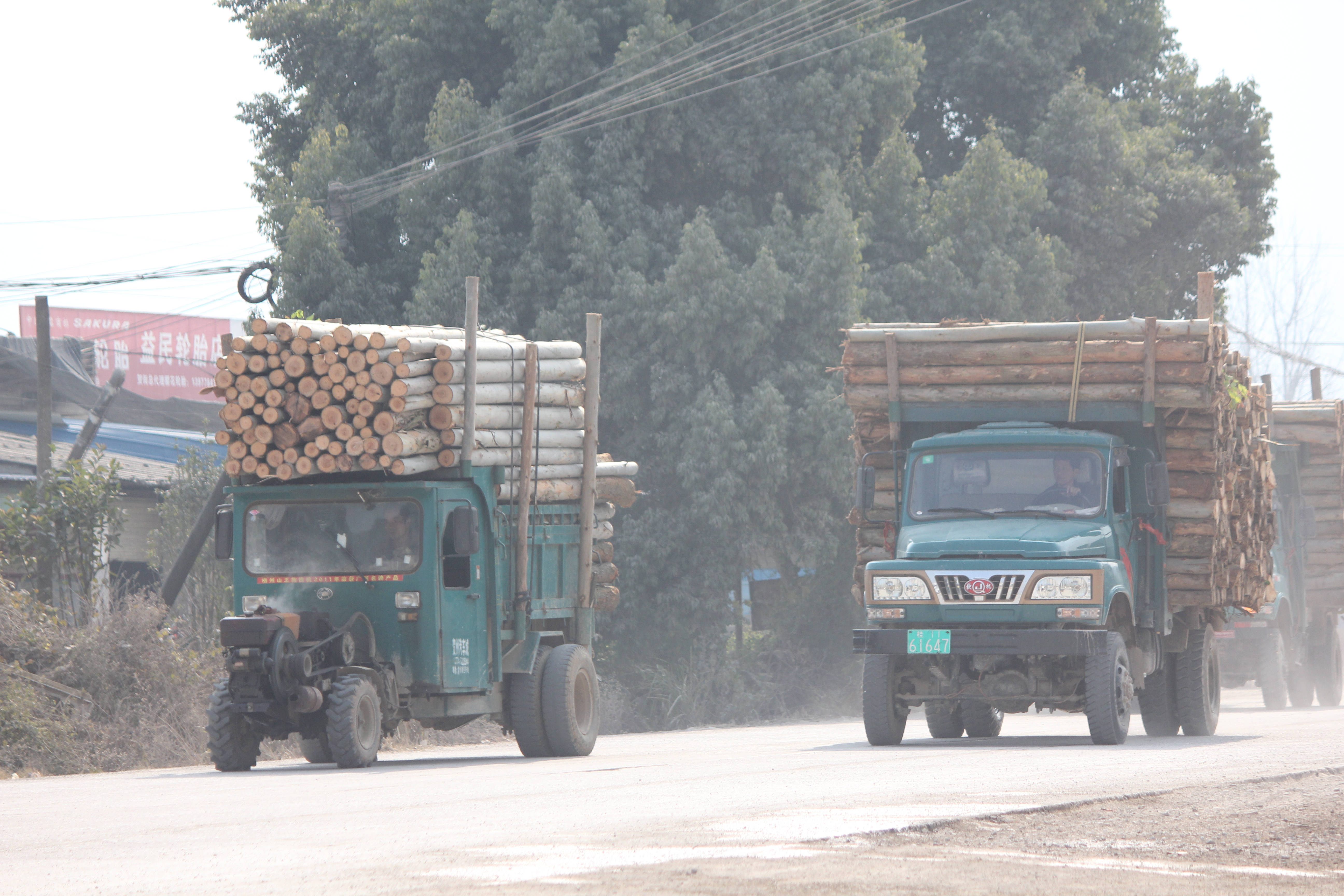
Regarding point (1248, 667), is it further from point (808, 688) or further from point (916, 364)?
point (916, 364)

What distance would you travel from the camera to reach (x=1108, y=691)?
14.8 meters

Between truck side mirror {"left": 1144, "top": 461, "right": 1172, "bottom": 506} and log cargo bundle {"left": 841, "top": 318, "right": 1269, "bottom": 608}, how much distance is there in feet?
2.00

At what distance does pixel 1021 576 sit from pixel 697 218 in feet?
47.8

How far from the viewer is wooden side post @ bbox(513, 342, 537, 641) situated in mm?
15609

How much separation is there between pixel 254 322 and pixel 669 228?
15926 mm

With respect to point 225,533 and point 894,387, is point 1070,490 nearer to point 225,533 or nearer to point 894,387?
point 894,387

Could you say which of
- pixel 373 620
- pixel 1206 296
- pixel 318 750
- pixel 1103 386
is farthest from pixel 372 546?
pixel 1206 296

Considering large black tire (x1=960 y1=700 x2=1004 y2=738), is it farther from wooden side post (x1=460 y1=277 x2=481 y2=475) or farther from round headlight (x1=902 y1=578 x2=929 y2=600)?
wooden side post (x1=460 y1=277 x2=481 y2=475)

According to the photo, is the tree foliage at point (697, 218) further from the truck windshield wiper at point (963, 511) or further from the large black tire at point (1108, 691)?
the large black tire at point (1108, 691)

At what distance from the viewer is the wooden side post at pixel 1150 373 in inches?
633

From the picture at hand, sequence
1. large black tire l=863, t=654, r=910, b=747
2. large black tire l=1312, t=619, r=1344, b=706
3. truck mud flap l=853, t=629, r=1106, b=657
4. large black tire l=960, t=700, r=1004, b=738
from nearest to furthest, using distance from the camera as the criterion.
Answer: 1. truck mud flap l=853, t=629, r=1106, b=657
2. large black tire l=863, t=654, r=910, b=747
3. large black tire l=960, t=700, r=1004, b=738
4. large black tire l=1312, t=619, r=1344, b=706

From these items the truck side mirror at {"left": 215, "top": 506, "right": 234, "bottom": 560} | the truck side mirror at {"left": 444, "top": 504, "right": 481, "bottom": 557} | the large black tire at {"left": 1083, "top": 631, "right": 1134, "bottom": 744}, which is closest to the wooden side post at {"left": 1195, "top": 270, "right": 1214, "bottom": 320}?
the large black tire at {"left": 1083, "top": 631, "right": 1134, "bottom": 744}

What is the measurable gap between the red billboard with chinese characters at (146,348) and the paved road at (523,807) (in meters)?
49.9

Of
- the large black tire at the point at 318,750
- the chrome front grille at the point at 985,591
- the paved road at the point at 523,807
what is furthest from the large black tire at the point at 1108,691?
the large black tire at the point at 318,750
